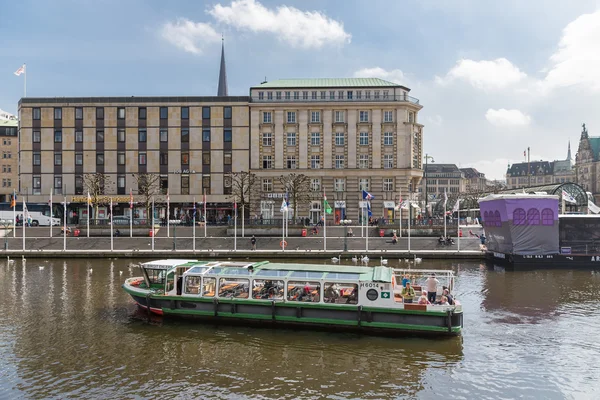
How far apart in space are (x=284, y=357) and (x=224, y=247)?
3956 cm

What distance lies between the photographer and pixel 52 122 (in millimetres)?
90375

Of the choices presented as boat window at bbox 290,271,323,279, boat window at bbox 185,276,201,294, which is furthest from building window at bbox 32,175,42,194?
boat window at bbox 290,271,323,279

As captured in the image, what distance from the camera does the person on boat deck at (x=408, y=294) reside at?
86.7 ft

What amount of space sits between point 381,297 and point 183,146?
71273 millimetres

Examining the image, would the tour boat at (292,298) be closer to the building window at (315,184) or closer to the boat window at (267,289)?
the boat window at (267,289)

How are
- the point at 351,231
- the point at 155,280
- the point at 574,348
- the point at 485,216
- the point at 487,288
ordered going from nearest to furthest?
1. the point at 574,348
2. the point at 155,280
3. the point at 487,288
4. the point at 485,216
5. the point at 351,231

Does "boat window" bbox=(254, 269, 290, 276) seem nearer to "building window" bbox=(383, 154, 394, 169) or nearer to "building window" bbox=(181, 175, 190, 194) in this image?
"building window" bbox=(383, 154, 394, 169)

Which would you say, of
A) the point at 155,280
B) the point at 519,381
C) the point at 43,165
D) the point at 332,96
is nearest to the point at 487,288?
the point at 519,381

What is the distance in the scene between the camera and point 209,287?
2869 cm

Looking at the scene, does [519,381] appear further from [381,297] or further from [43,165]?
[43,165]

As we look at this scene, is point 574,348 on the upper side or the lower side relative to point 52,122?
lower

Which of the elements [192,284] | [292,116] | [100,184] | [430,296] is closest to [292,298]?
[192,284]

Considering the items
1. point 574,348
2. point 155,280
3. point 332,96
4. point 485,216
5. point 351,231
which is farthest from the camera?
point 332,96

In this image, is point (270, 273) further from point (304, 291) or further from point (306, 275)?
point (304, 291)
